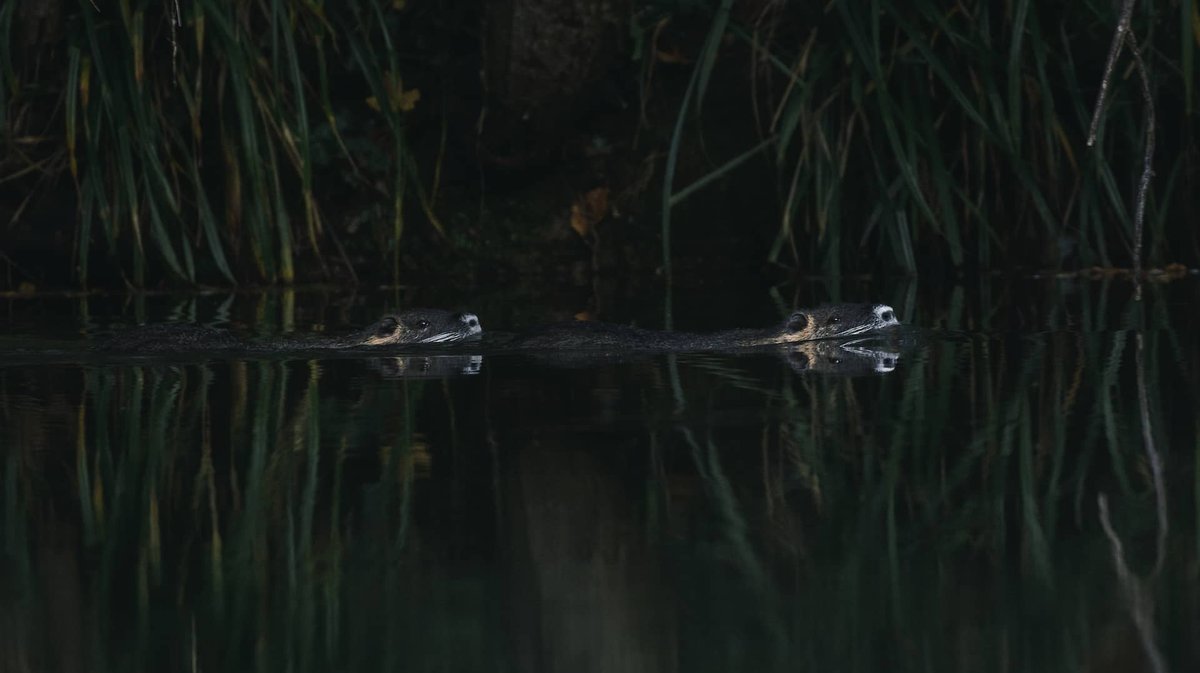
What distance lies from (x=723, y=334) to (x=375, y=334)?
4.03 feet

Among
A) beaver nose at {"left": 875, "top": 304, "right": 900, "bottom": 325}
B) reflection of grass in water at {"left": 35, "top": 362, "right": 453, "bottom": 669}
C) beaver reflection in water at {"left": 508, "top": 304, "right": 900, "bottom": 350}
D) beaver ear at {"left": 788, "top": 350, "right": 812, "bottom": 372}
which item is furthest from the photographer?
beaver nose at {"left": 875, "top": 304, "right": 900, "bottom": 325}

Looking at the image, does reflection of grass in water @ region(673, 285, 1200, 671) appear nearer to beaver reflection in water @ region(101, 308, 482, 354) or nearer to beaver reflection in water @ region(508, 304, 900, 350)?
beaver reflection in water @ region(508, 304, 900, 350)

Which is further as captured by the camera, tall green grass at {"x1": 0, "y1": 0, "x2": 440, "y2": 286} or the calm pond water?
tall green grass at {"x1": 0, "y1": 0, "x2": 440, "y2": 286}

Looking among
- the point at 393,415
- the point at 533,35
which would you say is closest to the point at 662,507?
the point at 393,415

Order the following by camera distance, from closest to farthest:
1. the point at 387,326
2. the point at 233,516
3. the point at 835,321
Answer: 1. the point at 233,516
2. the point at 835,321
3. the point at 387,326

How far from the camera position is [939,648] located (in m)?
2.18

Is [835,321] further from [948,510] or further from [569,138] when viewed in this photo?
[569,138]

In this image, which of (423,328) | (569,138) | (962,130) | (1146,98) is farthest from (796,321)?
(569,138)

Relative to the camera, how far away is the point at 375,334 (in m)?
6.18

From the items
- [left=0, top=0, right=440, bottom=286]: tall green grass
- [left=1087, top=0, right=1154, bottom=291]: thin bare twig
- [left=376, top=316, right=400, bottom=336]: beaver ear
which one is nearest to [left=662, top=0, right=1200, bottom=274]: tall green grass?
[left=1087, top=0, right=1154, bottom=291]: thin bare twig

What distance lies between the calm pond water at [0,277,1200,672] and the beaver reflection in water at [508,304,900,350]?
1.57 ft

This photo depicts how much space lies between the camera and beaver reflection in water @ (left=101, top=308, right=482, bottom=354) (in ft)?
19.7

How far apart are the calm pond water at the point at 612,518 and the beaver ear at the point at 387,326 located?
813mm

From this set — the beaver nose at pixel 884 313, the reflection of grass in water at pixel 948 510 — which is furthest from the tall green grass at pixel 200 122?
the reflection of grass in water at pixel 948 510
